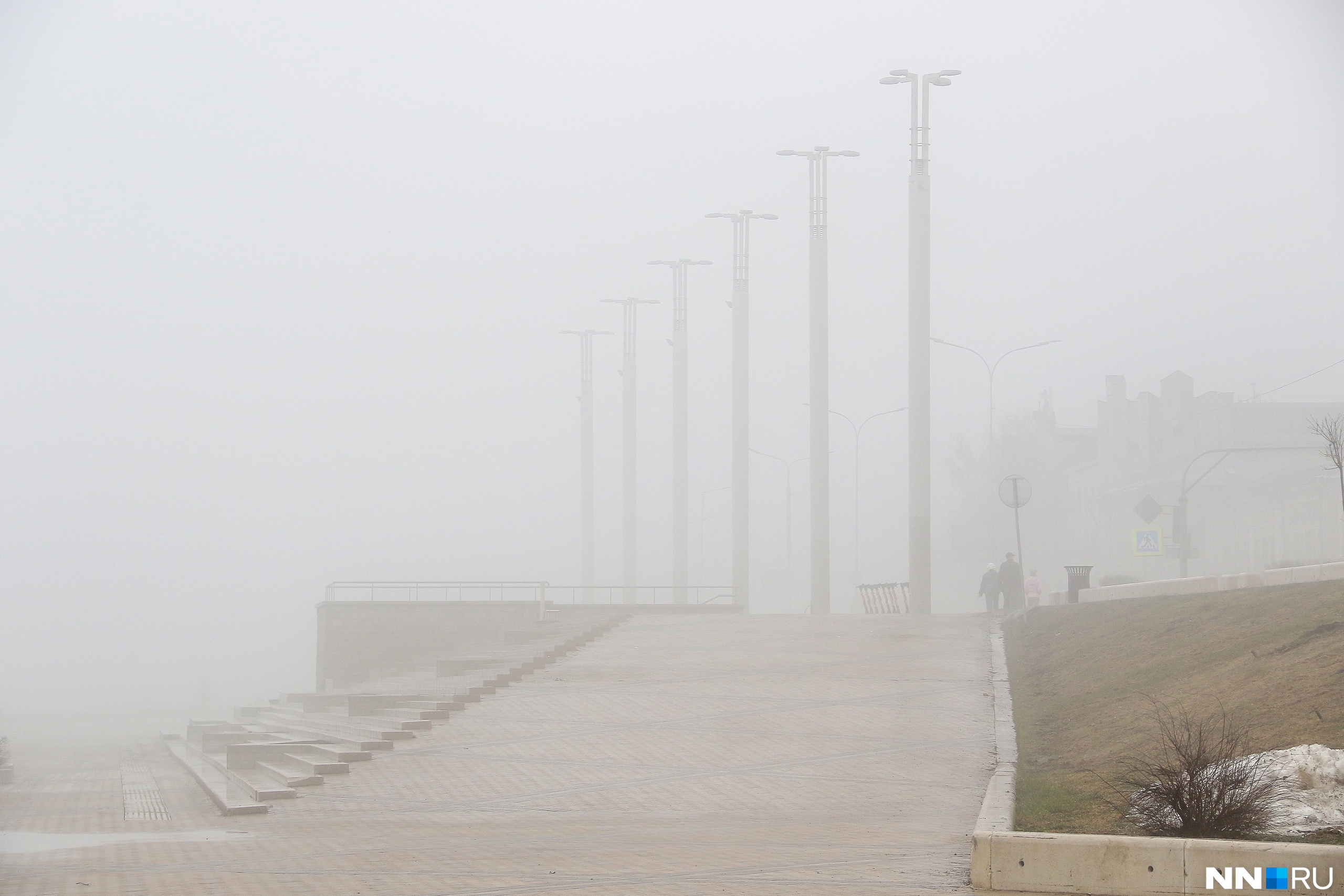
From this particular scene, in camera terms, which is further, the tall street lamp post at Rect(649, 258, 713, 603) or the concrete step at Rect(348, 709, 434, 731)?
the tall street lamp post at Rect(649, 258, 713, 603)

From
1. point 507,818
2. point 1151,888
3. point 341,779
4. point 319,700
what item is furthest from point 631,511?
point 1151,888

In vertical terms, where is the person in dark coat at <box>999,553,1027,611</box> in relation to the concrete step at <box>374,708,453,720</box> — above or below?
above

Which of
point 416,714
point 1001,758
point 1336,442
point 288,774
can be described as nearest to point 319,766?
point 288,774

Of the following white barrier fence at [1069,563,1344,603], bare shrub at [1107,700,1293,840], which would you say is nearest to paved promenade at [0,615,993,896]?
bare shrub at [1107,700,1293,840]

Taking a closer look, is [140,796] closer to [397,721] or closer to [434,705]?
[397,721]

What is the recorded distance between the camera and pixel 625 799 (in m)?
13.1

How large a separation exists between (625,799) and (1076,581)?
1579cm

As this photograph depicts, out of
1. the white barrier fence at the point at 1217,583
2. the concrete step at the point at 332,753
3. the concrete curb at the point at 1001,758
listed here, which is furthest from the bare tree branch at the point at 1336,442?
the concrete step at the point at 332,753

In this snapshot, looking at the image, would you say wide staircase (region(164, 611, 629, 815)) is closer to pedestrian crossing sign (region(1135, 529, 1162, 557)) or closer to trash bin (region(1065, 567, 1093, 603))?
trash bin (region(1065, 567, 1093, 603))

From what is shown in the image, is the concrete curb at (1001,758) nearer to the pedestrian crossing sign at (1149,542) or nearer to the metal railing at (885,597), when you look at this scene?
the metal railing at (885,597)

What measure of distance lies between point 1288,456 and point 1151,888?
71.7 m

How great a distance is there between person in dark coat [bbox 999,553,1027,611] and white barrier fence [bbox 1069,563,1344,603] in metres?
2.92

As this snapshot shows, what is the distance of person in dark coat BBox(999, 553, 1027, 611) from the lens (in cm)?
2917

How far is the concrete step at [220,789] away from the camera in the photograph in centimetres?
1385
